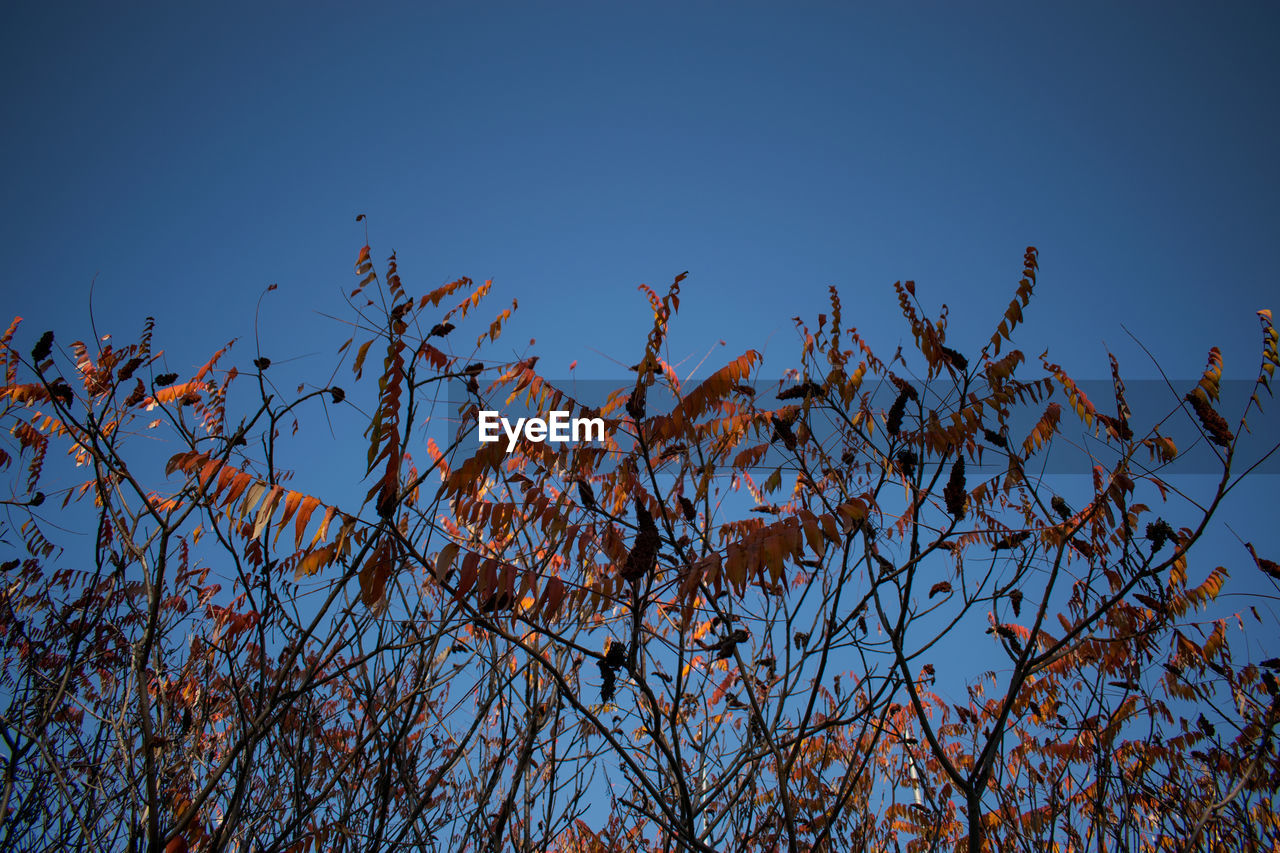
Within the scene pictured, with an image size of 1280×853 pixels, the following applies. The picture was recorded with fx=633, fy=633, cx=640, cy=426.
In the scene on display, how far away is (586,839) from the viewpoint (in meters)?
5.97

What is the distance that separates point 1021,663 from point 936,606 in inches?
24.2

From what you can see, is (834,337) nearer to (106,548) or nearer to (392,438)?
(392,438)

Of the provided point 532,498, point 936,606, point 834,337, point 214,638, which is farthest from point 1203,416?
point 214,638

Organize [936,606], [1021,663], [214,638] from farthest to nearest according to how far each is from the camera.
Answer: [214,638] < [936,606] < [1021,663]

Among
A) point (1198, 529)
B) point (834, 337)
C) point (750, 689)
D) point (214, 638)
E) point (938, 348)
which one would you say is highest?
point (834, 337)

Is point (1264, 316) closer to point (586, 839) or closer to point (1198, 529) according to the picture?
point (1198, 529)

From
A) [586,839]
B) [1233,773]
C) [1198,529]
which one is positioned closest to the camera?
[1198,529]

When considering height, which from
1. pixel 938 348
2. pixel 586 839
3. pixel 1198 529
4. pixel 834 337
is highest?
pixel 834 337

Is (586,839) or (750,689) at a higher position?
(750,689)

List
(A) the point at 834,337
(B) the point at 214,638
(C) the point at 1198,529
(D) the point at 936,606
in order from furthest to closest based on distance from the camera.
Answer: (B) the point at 214,638 < (A) the point at 834,337 < (D) the point at 936,606 < (C) the point at 1198,529

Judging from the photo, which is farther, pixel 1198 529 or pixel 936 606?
pixel 936 606

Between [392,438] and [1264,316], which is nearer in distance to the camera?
[392,438]

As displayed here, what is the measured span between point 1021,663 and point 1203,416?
1224 mm

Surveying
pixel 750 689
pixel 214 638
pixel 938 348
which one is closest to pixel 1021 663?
pixel 750 689
